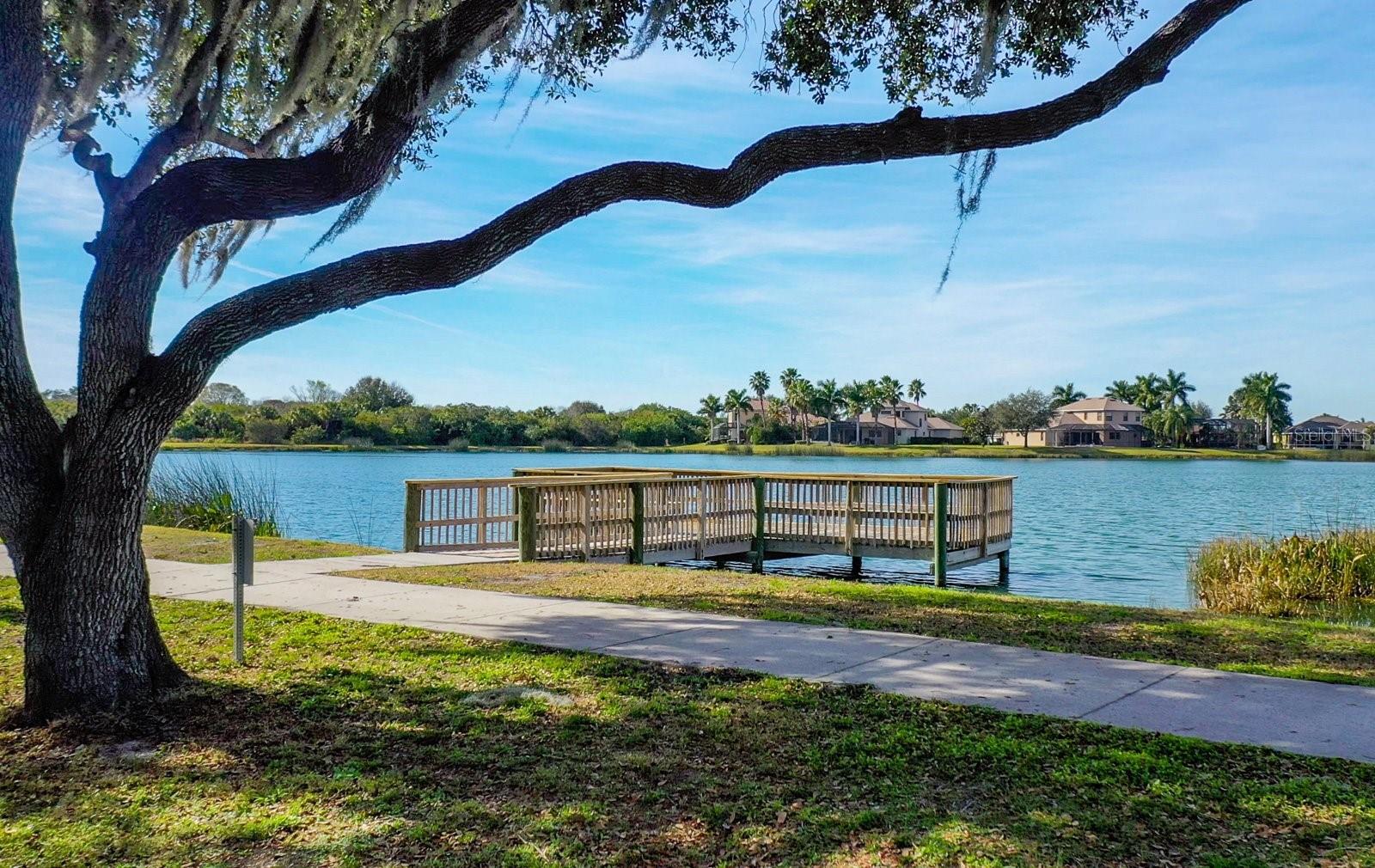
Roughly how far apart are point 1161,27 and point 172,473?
760 inches

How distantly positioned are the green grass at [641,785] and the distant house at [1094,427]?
95.9 metres

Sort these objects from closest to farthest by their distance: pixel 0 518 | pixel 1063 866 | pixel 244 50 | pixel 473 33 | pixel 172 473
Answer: pixel 1063 866
pixel 0 518
pixel 473 33
pixel 244 50
pixel 172 473

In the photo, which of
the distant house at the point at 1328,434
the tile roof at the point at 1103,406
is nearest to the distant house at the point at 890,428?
the tile roof at the point at 1103,406

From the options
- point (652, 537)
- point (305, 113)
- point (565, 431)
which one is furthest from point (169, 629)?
point (565, 431)

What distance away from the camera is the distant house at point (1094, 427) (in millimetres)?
93062

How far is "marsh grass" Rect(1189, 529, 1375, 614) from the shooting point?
10.9 metres

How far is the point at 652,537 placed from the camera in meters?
13.5

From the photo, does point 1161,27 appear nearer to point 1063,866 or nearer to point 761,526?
point 1063,866

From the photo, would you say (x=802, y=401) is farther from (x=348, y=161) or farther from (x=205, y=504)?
(x=348, y=161)

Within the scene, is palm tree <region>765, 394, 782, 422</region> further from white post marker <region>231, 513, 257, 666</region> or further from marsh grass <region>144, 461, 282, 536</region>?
white post marker <region>231, 513, 257, 666</region>

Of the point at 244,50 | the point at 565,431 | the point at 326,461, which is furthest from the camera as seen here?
the point at 565,431

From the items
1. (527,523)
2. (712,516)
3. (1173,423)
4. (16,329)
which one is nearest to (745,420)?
(1173,423)

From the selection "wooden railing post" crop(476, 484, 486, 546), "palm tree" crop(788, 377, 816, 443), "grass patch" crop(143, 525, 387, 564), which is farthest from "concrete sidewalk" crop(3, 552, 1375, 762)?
"palm tree" crop(788, 377, 816, 443)

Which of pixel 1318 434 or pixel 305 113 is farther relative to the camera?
pixel 1318 434
